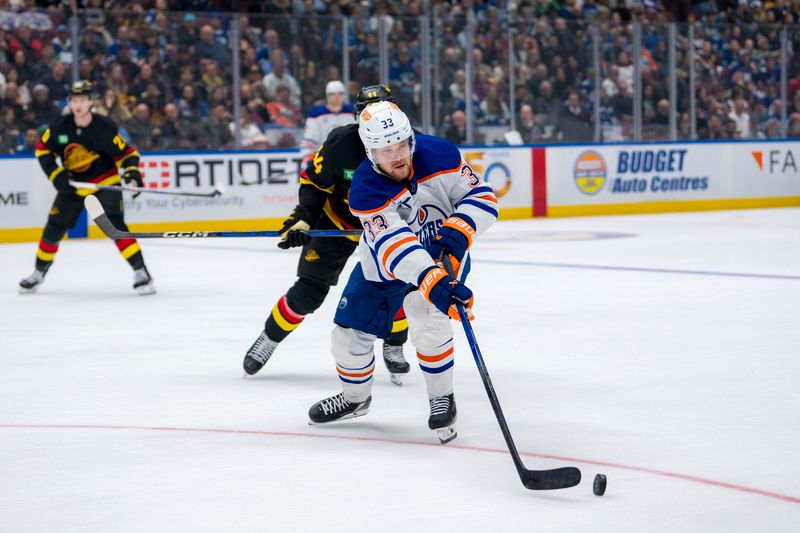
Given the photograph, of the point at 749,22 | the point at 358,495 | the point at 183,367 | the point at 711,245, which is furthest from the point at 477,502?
the point at 749,22

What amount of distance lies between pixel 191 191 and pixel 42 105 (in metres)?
1.57

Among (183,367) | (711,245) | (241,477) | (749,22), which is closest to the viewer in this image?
(241,477)

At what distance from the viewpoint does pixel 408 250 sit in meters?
3.19

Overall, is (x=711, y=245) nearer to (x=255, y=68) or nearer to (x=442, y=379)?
(x=255, y=68)

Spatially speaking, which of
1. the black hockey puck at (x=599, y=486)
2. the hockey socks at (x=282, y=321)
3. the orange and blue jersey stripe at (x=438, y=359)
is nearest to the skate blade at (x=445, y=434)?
the orange and blue jersey stripe at (x=438, y=359)

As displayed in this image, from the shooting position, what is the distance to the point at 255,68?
11914 millimetres

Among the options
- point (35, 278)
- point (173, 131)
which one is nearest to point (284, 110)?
point (173, 131)

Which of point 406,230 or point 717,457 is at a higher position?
point 406,230

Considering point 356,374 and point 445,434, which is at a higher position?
point 356,374

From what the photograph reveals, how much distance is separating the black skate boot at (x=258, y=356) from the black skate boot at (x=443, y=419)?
1.23 m

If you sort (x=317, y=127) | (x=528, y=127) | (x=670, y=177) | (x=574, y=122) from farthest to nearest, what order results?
(x=670, y=177) < (x=574, y=122) < (x=528, y=127) < (x=317, y=127)

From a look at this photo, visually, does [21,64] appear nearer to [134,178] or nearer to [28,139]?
[28,139]

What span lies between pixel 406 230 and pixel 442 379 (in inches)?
19.1

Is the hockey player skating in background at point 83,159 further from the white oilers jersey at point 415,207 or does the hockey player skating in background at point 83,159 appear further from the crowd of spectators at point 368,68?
the white oilers jersey at point 415,207
